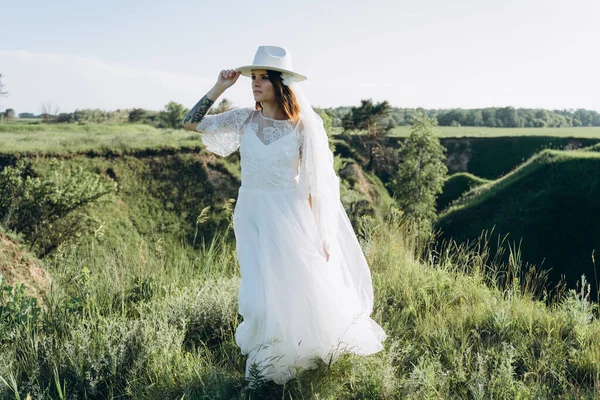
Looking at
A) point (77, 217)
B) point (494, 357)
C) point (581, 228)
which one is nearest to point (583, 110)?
point (581, 228)

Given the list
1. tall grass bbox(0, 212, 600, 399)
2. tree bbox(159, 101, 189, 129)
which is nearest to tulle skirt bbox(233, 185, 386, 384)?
tall grass bbox(0, 212, 600, 399)

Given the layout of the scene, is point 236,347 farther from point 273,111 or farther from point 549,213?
point 549,213

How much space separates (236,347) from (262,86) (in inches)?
87.1

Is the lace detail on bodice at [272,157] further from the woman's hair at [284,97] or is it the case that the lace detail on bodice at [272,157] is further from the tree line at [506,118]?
the tree line at [506,118]

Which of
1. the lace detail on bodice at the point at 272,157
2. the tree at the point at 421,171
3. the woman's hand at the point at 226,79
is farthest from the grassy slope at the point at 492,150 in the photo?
the lace detail on bodice at the point at 272,157

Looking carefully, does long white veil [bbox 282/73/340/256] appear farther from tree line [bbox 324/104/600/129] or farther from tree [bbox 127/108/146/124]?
tree [bbox 127/108/146/124]

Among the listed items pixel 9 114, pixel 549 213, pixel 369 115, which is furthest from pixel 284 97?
pixel 9 114

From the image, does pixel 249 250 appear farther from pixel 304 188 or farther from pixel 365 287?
pixel 365 287

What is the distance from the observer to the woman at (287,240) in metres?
3.26

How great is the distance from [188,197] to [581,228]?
1094 inches

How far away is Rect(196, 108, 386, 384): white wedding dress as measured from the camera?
3.25 m

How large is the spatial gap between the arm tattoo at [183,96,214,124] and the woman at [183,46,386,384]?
3.0 inches

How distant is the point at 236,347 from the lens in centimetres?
375

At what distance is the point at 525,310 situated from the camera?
13.9 feet
